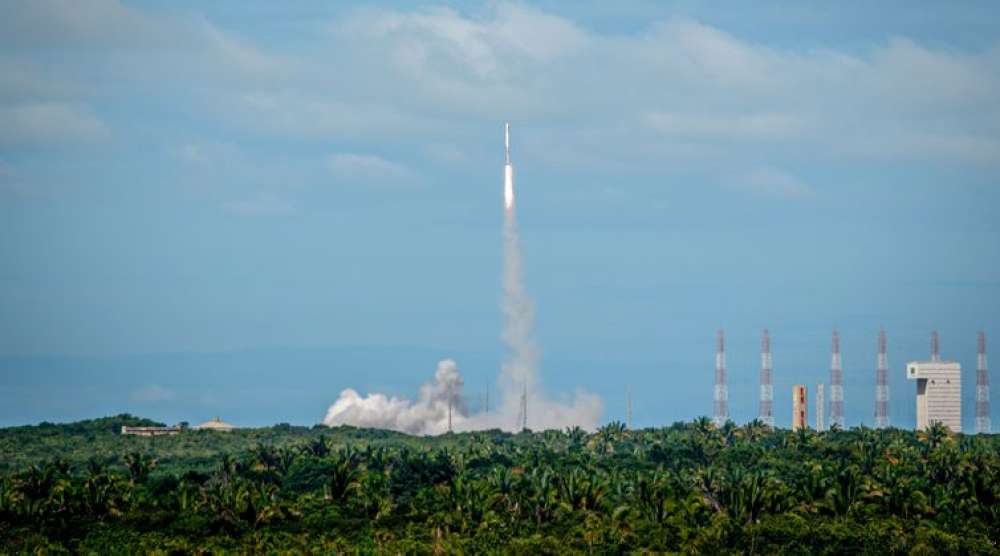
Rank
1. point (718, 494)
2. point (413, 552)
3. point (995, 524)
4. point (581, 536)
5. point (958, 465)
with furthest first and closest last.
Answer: point (958, 465) → point (718, 494) → point (995, 524) → point (581, 536) → point (413, 552)

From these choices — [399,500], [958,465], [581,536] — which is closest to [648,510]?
[581,536]

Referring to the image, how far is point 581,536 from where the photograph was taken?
141375 millimetres

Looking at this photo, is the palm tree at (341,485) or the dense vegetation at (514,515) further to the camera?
the palm tree at (341,485)

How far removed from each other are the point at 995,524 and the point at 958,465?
44.8m

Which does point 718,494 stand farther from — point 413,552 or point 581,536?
point 413,552

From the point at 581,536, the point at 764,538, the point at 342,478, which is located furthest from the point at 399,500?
the point at 764,538

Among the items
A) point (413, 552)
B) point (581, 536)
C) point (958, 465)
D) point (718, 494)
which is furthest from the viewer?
point (958, 465)

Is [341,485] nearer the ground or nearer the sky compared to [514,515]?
nearer the sky

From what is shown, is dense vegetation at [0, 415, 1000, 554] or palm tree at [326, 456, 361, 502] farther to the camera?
palm tree at [326, 456, 361, 502]

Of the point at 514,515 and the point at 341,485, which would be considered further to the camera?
the point at 341,485

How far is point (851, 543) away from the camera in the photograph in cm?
13712

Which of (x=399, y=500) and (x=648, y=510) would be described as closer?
(x=648, y=510)

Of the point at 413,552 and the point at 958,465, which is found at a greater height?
the point at 958,465

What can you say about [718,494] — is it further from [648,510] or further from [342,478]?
[342,478]
